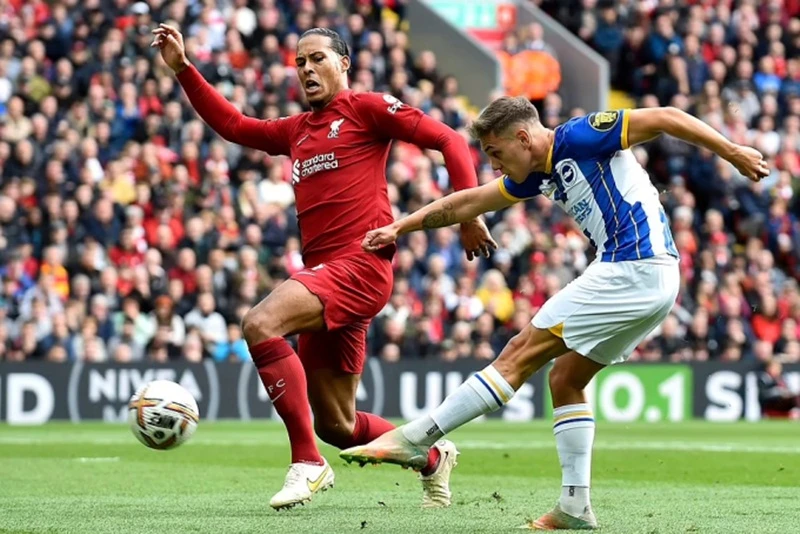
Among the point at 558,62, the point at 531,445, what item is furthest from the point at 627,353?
the point at 558,62

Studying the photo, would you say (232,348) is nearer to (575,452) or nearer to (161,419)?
(161,419)

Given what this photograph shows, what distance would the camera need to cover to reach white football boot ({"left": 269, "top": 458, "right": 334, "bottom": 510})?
27.0 feet

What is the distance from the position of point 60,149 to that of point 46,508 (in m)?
11.7

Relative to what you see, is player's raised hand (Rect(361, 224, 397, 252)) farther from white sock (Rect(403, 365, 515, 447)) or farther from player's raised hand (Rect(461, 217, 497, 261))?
white sock (Rect(403, 365, 515, 447))

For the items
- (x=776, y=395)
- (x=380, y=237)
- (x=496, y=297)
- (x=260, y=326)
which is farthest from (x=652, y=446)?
(x=380, y=237)

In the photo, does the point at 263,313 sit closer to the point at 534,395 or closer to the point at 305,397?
the point at 305,397

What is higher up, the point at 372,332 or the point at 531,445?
the point at 372,332

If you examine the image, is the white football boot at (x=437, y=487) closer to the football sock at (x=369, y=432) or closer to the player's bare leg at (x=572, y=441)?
the football sock at (x=369, y=432)

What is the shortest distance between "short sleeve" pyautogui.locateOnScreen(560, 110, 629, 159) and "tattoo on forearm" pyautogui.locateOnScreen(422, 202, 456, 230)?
73 cm

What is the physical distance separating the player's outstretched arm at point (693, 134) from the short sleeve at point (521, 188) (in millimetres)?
570

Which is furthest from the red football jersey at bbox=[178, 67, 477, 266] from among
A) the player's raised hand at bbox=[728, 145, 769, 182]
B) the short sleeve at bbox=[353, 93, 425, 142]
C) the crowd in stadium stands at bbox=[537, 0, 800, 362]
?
the crowd in stadium stands at bbox=[537, 0, 800, 362]

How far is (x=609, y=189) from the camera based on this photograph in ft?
24.8

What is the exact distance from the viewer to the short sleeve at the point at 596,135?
24.3 ft

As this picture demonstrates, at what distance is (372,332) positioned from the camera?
20.8m
